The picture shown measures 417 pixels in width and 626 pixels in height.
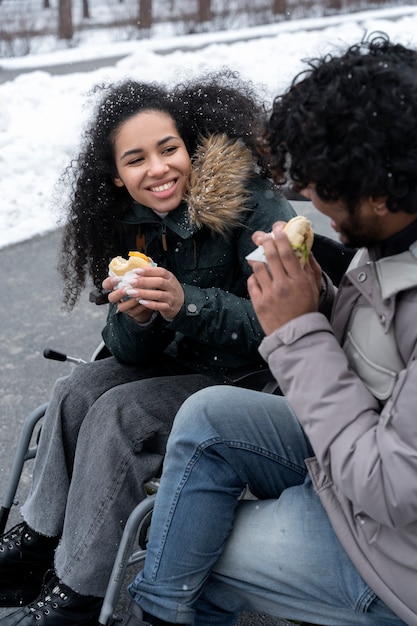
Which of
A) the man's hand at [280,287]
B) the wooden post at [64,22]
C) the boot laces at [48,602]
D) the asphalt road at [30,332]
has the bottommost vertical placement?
the asphalt road at [30,332]

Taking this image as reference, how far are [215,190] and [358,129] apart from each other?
909 millimetres

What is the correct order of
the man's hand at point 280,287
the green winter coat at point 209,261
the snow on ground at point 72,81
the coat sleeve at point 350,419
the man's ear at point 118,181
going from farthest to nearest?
the snow on ground at point 72,81, the man's ear at point 118,181, the green winter coat at point 209,261, the man's hand at point 280,287, the coat sleeve at point 350,419

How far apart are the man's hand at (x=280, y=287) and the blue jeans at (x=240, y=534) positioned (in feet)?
0.98

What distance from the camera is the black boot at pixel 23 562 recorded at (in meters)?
2.50

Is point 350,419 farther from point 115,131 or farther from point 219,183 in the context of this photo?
point 115,131

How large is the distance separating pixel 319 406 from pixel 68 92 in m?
8.40

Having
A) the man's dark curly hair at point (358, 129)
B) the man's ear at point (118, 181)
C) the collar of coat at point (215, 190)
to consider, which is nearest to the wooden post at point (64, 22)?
the man's ear at point (118, 181)

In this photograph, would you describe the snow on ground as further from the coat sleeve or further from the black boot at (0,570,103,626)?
the black boot at (0,570,103,626)

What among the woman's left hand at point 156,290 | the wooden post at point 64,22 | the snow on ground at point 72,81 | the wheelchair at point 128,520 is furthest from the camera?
the wooden post at point 64,22

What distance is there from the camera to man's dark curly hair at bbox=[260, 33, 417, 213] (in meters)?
1.53

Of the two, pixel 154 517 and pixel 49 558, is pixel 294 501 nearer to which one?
pixel 154 517

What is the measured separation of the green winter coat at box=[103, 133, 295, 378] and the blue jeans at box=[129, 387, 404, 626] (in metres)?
0.41

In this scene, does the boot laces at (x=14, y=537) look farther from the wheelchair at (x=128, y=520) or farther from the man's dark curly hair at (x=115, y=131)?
the man's dark curly hair at (x=115, y=131)

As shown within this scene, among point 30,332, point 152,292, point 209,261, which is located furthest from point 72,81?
point 152,292
